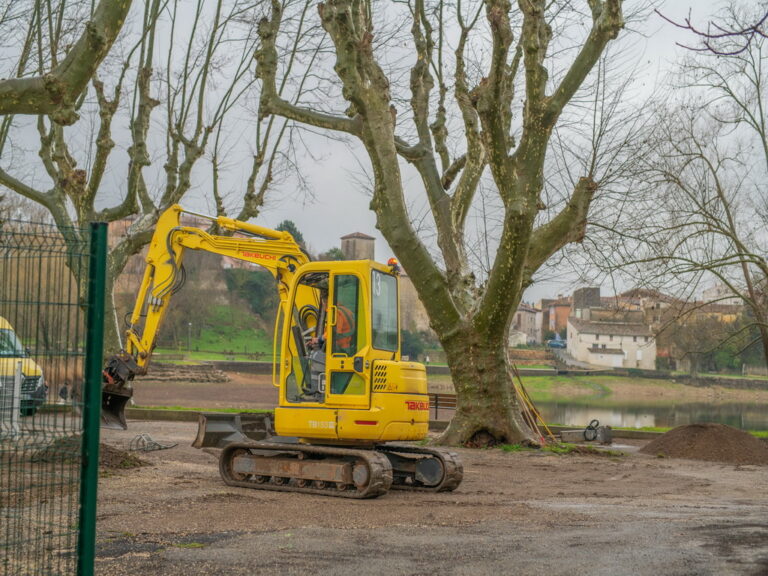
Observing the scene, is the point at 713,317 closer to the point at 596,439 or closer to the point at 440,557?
the point at 596,439

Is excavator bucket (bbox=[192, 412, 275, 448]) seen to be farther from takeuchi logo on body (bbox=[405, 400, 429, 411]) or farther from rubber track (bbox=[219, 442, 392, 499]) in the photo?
takeuchi logo on body (bbox=[405, 400, 429, 411])

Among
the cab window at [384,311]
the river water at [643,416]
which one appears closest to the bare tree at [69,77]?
the cab window at [384,311]

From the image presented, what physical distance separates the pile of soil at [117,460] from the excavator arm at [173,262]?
1031mm

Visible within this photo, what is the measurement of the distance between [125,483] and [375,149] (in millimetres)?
7895

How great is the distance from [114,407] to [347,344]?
573 cm

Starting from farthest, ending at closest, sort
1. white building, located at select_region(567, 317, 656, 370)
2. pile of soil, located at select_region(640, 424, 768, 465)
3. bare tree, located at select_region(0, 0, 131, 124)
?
white building, located at select_region(567, 317, 656, 370) → pile of soil, located at select_region(640, 424, 768, 465) → bare tree, located at select_region(0, 0, 131, 124)

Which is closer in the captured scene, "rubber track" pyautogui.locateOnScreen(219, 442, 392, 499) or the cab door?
"rubber track" pyautogui.locateOnScreen(219, 442, 392, 499)

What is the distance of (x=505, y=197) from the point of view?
14844 millimetres

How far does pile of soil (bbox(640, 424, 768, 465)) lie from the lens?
16.9 m

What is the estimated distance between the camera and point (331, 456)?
10.7 metres

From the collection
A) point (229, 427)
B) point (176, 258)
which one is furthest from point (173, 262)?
point (229, 427)

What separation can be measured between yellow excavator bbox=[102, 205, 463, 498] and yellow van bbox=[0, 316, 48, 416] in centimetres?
462

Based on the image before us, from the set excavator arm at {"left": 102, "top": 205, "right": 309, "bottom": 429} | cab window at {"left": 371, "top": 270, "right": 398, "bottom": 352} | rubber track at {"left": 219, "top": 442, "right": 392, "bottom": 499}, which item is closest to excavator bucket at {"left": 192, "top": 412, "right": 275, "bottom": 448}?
rubber track at {"left": 219, "top": 442, "right": 392, "bottom": 499}

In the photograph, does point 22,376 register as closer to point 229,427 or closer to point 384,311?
point 384,311
